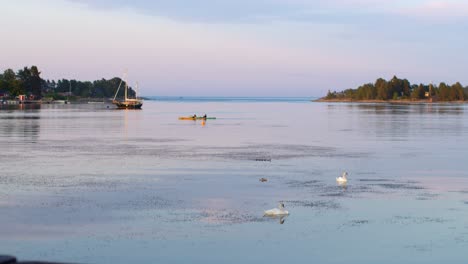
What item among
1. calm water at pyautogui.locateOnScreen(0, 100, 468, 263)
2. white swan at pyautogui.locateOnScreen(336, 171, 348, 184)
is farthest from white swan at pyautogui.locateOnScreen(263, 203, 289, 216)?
white swan at pyautogui.locateOnScreen(336, 171, 348, 184)

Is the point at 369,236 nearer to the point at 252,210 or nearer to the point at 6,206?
the point at 252,210

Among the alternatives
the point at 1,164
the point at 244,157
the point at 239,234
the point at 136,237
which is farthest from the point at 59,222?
the point at 244,157

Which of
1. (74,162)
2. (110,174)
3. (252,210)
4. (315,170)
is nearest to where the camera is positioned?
(252,210)

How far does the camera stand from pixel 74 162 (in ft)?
131

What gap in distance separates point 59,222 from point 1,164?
58.4ft

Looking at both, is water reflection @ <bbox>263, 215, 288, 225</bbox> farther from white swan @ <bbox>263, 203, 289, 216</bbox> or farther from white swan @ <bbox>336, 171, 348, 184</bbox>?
white swan @ <bbox>336, 171, 348, 184</bbox>

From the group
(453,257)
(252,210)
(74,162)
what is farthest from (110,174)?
(453,257)

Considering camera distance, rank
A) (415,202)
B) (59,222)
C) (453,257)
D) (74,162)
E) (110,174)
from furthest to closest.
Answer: (74,162), (110,174), (415,202), (59,222), (453,257)

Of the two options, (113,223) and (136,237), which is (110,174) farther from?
(136,237)

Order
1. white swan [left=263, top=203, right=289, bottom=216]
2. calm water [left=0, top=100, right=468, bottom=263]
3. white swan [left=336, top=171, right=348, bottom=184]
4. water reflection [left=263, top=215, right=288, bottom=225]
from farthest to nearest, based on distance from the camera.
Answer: white swan [left=336, top=171, right=348, bottom=184]
white swan [left=263, top=203, right=289, bottom=216]
water reflection [left=263, top=215, right=288, bottom=225]
calm water [left=0, top=100, right=468, bottom=263]

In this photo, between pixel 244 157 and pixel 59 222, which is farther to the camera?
pixel 244 157

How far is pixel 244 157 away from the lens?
146ft

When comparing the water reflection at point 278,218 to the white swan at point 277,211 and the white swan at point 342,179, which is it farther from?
the white swan at point 342,179

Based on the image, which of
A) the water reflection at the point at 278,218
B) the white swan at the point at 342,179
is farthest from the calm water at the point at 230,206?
the white swan at the point at 342,179
